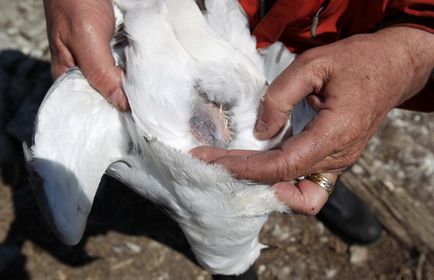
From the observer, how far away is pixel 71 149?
861 millimetres

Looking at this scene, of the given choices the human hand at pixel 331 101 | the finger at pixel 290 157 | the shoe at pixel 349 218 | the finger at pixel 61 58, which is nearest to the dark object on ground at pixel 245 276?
the shoe at pixel 349 218

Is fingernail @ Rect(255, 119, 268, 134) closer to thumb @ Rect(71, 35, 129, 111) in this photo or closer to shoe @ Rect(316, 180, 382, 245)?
thumb @ Rect(71, 35, 129, 111)

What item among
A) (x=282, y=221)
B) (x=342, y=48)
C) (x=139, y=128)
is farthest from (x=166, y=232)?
(x=342, y=48)

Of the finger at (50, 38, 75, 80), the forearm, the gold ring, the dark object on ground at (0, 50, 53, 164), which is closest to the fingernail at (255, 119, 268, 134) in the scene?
the gold ring

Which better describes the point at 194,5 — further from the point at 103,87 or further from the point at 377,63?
the point at 377,63

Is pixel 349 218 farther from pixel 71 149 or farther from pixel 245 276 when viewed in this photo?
pixel 71 149

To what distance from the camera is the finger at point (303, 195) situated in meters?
0.96

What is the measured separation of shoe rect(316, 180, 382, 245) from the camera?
1593 millimetres

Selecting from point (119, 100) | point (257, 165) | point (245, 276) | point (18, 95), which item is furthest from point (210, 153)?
point (18, 95)

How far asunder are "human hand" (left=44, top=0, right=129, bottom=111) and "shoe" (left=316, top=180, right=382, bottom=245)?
0.90m

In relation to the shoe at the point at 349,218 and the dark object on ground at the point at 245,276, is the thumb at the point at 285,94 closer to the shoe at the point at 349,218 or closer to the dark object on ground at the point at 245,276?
the dark object on ground at the point at 245,276

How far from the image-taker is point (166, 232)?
5.25ft

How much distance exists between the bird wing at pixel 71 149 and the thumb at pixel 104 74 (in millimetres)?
14

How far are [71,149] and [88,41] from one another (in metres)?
0.21
